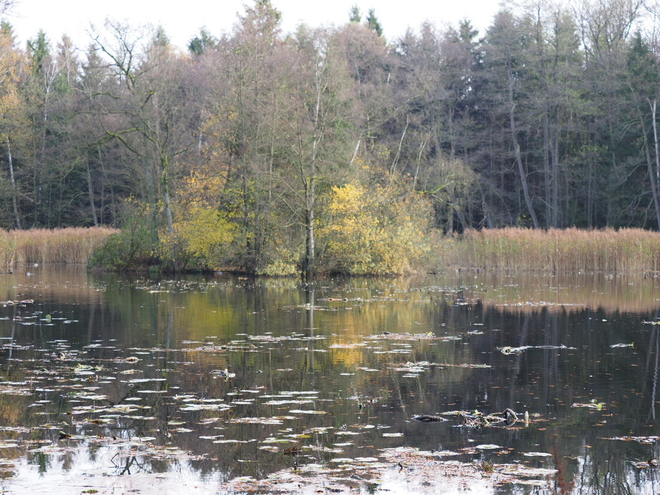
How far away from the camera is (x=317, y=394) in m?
8.88

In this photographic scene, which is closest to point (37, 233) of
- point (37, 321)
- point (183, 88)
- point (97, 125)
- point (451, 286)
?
point (97, 125)

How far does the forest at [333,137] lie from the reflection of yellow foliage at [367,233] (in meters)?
0.07

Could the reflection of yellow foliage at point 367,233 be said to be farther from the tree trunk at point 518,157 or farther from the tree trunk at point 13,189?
the tree trunk at point 13,189

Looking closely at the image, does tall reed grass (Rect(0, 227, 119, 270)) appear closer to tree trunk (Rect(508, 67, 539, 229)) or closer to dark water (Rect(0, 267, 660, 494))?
dark water (Rect(0, 267, 660, 494))

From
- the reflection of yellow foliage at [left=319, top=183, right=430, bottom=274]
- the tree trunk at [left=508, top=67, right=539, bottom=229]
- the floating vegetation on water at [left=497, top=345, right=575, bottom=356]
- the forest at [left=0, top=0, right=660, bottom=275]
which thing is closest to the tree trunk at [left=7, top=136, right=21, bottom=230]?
the forest at [left=0, top=0, right=660, bottom=275]

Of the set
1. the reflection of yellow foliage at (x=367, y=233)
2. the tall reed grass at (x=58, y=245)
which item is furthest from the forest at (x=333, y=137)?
the tall reed grass at (x=58, y=245)

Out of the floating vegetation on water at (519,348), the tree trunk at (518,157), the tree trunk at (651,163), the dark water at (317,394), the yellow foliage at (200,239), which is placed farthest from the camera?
the tree trunk at (518,157)

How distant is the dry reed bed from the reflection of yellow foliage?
9.82 ft

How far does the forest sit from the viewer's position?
31.2m

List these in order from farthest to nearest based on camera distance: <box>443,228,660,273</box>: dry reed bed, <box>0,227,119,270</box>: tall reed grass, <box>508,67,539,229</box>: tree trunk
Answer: <box>508,67,539,229</box>: tree trunk, <box>0,227,119,270</box>: tall reed grass, <box>443,228,660,273</box>: dry reed bed

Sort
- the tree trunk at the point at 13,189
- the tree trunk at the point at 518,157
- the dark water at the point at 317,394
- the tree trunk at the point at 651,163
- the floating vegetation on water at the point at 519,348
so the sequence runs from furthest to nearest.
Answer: the tree trunk at the point at 13,189 < the tree trunk at the point at 518,157 < the tree trunk at the point at 651,163 < the floating vegetation on water at the point at 519,348 < the dark water at the point at 317,394

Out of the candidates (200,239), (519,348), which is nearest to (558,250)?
(200,239)

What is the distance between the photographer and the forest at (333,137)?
31203mm

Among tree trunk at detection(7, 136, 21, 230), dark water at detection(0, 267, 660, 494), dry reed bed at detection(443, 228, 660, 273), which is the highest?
tree trunk at detection(7, 136, 21, 230)
